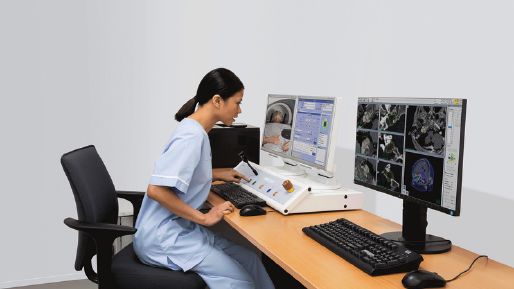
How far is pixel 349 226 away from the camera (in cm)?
154

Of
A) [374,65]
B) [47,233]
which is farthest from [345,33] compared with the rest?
[47,233]

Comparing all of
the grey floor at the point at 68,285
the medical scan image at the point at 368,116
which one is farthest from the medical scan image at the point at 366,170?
the grey floor at the point at 68,285

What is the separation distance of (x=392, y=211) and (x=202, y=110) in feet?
3.70

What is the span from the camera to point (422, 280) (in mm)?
1127

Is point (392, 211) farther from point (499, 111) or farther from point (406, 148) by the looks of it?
point (406, 148)

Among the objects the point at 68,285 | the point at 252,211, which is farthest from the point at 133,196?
the point at 68,285

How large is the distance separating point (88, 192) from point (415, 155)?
1187mm

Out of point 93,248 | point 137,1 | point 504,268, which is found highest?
point 137,1

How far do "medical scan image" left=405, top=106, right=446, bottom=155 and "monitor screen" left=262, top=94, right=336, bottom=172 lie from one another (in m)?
0.48

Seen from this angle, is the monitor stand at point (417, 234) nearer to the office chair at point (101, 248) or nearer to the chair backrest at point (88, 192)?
the office chair at point (101, 248)

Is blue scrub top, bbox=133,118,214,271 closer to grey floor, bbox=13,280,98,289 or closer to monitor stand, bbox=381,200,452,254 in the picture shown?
monitor stand, bbox=381,200,452,254

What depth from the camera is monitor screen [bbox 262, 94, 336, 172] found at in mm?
1930

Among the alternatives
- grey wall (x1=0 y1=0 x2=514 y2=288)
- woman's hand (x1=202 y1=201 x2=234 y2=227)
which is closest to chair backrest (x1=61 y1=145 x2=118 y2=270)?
woman's hand (x1=202 y1=201 x2=234 y2=227)

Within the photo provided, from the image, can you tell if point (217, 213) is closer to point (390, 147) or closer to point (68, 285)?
point (390, 147)
